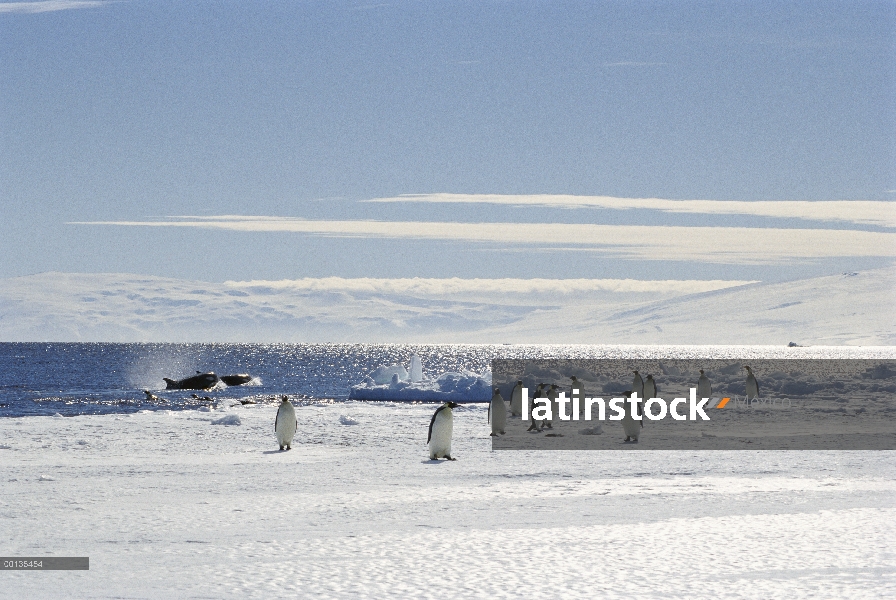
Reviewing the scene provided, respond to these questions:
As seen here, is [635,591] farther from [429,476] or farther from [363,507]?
[429,476]

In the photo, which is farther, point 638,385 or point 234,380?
point 234,380

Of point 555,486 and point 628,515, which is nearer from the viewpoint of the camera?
point 628,515

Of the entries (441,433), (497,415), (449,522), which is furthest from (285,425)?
(449,522)

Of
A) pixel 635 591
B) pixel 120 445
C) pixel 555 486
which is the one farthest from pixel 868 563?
A: pixel 120 445

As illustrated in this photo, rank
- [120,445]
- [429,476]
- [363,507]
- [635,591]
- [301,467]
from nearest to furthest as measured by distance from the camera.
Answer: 1. [635,591]
2. [363,507]
3. [429,476]
4. [301,467]
5. [120,445]

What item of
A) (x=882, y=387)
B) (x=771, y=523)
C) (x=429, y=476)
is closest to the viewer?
(x=771, y=523)

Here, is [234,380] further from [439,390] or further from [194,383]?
[439,390]

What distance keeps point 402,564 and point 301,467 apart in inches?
306

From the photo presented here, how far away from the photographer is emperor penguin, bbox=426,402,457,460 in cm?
1688

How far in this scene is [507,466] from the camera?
16.1 meters

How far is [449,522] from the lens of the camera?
10594 mm

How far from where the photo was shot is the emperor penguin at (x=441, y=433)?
16.9m

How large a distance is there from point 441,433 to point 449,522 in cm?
636

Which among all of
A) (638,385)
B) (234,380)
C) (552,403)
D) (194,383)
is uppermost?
(234,380)
